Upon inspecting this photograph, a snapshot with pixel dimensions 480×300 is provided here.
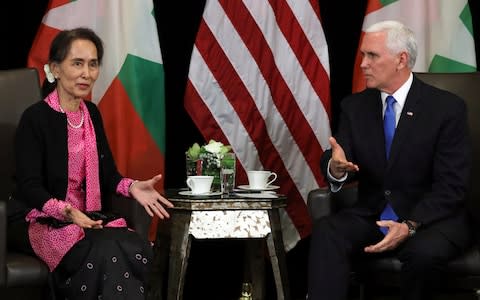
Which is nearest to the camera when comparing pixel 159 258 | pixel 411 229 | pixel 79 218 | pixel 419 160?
pixel 79 218

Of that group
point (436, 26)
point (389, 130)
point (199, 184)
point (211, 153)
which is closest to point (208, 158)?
point (211, 153)

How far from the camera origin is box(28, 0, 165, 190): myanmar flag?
4.80 m

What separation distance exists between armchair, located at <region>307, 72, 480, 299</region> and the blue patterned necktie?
193mm

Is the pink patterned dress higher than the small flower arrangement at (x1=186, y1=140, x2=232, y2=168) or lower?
lower

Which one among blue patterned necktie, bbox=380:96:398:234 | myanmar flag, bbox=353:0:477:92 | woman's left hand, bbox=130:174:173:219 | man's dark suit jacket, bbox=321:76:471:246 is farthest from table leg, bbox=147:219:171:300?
myanmar flag, bbox=353:0:477:92

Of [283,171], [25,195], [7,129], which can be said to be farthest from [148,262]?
[283,171]

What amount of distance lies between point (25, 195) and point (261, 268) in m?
1.26

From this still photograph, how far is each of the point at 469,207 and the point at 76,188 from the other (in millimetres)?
1675

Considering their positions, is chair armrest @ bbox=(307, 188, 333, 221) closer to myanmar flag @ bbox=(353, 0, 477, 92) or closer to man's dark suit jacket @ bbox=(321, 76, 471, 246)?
man's dark suit jacket @ bbox=(321, 76, 471, 246)

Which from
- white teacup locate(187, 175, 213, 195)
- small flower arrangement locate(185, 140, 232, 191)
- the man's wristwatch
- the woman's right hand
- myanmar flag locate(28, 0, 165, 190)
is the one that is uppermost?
myanmar flag locate(28, 0, 165, 190)

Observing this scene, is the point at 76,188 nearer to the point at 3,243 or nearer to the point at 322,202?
the point at 3,243

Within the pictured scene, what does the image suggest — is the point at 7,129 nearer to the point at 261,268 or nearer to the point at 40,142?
the point at 40,142

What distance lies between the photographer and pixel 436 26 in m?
5.18

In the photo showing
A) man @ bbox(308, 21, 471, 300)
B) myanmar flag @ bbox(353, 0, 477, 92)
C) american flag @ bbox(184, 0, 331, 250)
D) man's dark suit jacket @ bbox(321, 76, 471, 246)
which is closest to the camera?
man @ bbox(308, 21, 471, 300)
